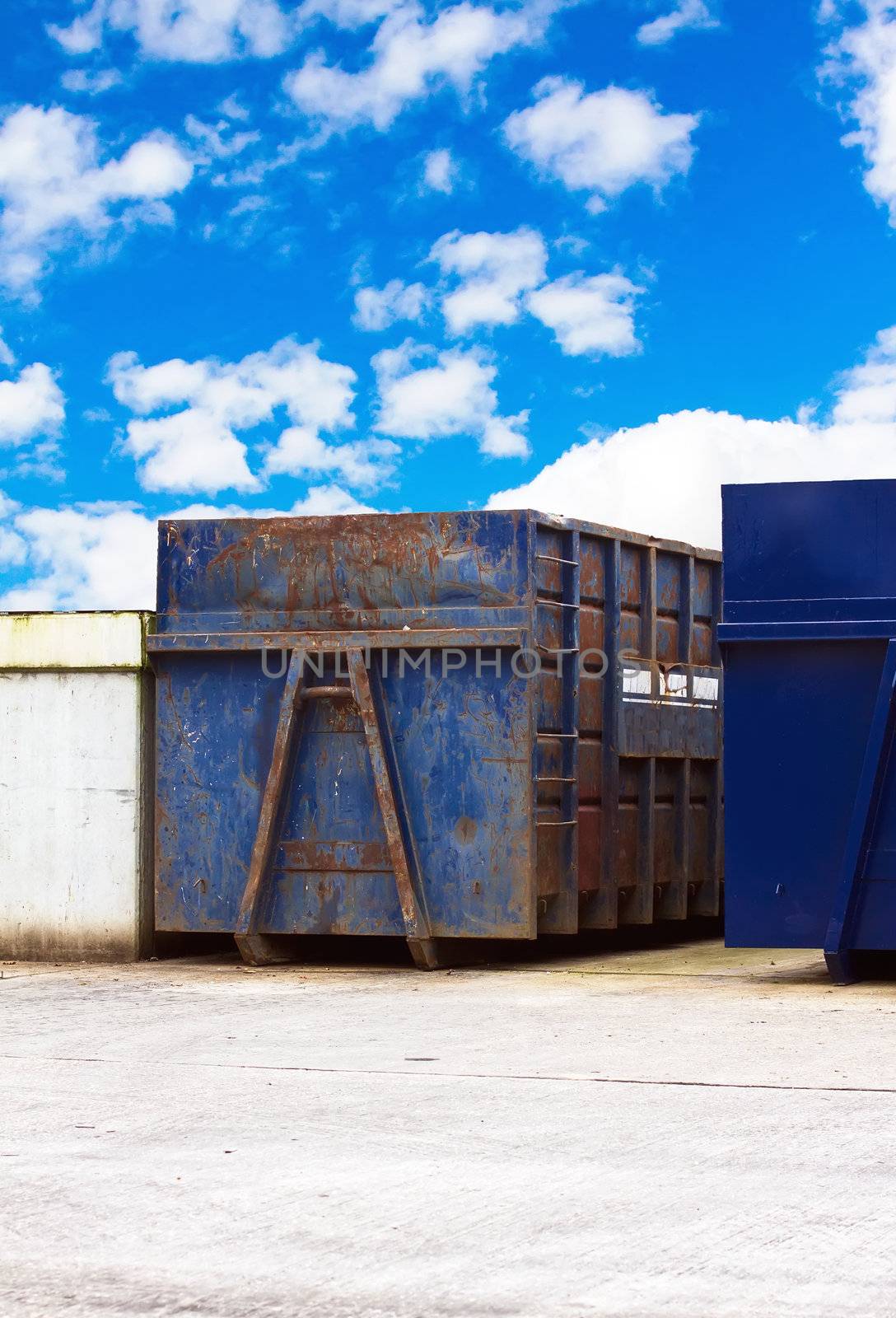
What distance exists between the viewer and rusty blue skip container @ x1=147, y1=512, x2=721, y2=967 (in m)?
11.0

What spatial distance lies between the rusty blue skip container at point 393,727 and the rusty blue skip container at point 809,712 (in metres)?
1.37

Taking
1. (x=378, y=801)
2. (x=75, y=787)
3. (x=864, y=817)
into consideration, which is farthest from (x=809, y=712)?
(x=75, y=787)

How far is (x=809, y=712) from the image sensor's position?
10.1 meters

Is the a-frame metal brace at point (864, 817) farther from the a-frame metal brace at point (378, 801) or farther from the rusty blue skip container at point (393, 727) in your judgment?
the a-frame metal brace at point (378, 801)

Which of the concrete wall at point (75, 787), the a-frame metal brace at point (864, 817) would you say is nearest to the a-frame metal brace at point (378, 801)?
the concrete wall at point (75, 787)

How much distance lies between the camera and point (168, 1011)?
9.38 metres

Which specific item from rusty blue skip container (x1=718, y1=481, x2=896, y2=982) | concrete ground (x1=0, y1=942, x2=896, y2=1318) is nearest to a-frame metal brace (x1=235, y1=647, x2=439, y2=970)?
concrete ground (x1=0, y1=942, x2=896, y2=1318)

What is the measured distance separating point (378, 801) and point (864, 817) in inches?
118

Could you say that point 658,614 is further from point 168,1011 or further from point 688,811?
point 168,1011

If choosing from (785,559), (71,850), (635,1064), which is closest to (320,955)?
(71,850)

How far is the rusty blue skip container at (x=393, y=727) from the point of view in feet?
36.2

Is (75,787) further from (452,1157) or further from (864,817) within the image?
(452,1157)

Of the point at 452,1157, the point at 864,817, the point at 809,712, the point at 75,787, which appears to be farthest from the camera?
the point at 75,787

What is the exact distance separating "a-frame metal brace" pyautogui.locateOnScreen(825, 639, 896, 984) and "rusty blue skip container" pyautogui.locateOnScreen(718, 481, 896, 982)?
1 cm
